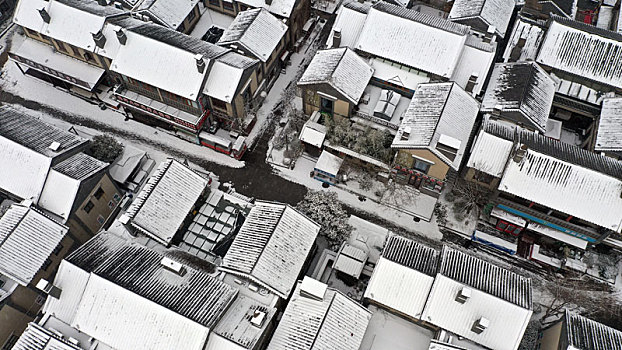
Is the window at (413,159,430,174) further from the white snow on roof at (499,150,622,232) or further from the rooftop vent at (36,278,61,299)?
the rooftop vent at (36,278,61,299)

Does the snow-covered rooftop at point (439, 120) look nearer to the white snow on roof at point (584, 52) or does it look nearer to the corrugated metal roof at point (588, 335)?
the white snow on roof at point (584, 52)

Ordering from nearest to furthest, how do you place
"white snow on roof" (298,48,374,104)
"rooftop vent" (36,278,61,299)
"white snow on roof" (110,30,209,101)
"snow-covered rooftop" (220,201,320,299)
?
"rooftop vent" (36,278,61,299) → "snow-covered rooftop" (220,201,320,299) → "white snow on roof" (298,48,374,104) → "white snow on roof" (110,30,209,101)

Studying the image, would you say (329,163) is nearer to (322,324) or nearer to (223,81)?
(223,81)

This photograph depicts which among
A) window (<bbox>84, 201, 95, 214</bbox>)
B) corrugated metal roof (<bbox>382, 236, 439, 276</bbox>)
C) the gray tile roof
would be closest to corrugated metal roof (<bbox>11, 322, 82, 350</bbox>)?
window (<bbox>84, 201, 95, 214</bbox>)

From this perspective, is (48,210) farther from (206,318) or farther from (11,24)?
(11,24)

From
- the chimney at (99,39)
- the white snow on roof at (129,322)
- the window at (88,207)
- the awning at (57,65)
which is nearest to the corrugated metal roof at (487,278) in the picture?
the white snow on roof at (129,322)

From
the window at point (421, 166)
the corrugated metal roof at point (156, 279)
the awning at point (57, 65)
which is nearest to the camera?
the corrugated metal roof at point (156, 279)

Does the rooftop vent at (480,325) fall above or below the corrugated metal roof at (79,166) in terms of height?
above

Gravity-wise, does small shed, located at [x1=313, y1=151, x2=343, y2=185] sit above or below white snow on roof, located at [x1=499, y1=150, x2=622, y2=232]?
below

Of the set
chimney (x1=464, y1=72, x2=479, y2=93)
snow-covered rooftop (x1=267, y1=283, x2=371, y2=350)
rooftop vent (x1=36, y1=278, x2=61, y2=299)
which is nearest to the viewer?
snow-covered rooftop (x1=267, y1=283, x2=371, y2=350)
